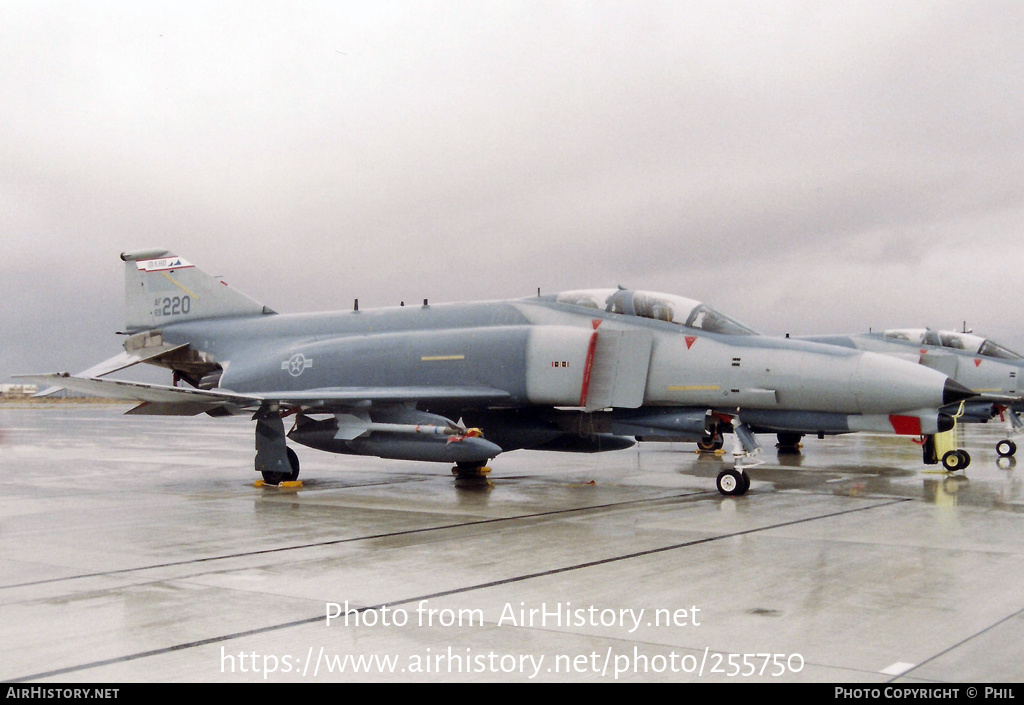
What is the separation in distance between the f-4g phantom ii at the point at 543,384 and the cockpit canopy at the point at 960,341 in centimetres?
542

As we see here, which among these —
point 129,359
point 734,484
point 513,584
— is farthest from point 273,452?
point 513,584

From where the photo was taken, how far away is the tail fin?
14953 mm

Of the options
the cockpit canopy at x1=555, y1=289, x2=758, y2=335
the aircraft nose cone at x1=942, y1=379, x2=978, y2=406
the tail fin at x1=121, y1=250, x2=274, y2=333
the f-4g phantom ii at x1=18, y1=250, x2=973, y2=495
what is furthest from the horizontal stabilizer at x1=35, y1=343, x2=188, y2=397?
the aircraft nose cone at x1=942, y1=379, x2=978, y2=406

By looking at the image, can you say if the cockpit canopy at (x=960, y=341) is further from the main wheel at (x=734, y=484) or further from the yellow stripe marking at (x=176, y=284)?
the yellow stripe marking at (x=176, y=284)

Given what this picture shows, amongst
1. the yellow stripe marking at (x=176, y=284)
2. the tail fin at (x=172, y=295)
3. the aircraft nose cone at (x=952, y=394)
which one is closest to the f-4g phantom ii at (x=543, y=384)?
the aircraft nose cone at (x=952, y=394)

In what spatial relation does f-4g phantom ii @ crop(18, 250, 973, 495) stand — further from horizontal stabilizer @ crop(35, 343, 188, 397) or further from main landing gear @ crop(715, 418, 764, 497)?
horizontal stabilizer @ crop(35, 343, 188, 397)

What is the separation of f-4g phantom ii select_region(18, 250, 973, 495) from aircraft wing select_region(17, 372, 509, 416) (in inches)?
1.0

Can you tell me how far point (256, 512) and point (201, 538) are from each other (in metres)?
1.80

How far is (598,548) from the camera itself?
6.82 metres

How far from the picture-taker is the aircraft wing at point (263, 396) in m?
10.8

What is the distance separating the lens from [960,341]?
1680cm

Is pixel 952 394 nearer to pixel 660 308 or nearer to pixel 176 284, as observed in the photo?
pixel 660 308

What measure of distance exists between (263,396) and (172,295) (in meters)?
4.76
